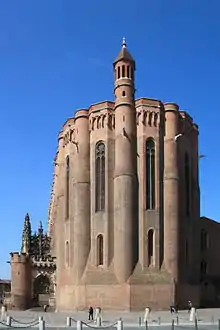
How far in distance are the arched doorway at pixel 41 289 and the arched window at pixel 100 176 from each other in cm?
1646

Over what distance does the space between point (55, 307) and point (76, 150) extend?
53.1 ft

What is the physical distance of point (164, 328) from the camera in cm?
3475

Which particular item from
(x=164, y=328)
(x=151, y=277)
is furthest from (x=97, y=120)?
(x=164, y=328)

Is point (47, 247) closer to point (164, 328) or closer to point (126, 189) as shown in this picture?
point (126, 189)

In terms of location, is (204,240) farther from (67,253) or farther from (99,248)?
(99,248)

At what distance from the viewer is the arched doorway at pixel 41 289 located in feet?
227

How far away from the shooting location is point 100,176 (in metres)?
58.2

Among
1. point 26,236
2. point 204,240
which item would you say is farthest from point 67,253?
point 26,236

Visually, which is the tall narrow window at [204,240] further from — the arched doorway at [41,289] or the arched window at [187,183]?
the arched doorway at [41,289]

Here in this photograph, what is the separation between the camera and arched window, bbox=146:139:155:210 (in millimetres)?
56425

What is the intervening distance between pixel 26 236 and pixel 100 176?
26.7 meters

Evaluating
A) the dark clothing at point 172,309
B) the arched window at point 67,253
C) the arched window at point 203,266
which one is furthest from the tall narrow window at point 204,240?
the dark clothing at point 172,309

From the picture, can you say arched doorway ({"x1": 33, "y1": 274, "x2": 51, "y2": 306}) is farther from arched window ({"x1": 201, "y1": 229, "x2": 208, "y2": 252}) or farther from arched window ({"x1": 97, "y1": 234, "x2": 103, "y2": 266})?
arched window ({"x1": 201, "y1": 229, "x2": 208, "y2": 252})

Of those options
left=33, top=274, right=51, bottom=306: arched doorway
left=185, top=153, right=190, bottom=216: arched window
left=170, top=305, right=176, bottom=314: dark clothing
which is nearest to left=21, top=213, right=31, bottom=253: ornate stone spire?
left=33, top=274, right=51, bottom=306: arched doorway
